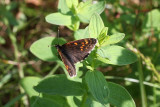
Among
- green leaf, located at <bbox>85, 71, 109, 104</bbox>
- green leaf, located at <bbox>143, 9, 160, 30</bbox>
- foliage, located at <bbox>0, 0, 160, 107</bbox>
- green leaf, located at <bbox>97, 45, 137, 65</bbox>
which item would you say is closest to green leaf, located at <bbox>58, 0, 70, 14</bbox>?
foliage, located at <bbox>0, 0, 160, 107</bbox>

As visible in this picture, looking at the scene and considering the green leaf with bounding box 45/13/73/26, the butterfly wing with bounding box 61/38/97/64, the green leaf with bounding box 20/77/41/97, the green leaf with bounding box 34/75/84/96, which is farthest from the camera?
the green leaf with bounding box 20/77/41/97

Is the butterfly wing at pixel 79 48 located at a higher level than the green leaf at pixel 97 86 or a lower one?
higher

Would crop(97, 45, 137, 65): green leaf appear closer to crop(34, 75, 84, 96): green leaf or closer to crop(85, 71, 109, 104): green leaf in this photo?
crop(85, 71, 109, 104): green leaf

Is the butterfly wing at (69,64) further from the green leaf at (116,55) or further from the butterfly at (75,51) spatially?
the green leaf at (116,55)

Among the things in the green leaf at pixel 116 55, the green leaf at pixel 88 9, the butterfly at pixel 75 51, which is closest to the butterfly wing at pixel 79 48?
the butterfly at pixel 75 51

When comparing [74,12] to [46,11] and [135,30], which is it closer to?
[135,30]

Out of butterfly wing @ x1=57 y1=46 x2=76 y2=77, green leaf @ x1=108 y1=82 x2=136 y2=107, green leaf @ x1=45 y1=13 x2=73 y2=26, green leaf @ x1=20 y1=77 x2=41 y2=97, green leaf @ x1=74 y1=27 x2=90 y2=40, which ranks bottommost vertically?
green leaf @ x1=20 y1=77 x2=41 y2=97

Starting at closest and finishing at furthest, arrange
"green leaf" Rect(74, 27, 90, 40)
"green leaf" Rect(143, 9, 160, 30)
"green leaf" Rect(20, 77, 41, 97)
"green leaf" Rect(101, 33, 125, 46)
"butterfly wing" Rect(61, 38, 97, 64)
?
"butterfly wing" Rect(61, 38, 97, 64) < "green leaf" Rect(101, 33, 125, 46) < "green leaf" Rect(74, 27, 90, 40) < "green leaf" Rect(20, 77, 41, 97) < "green leaf" Rect(143, 9, 160, 30)
